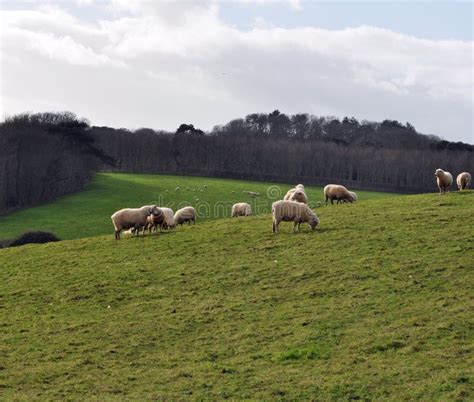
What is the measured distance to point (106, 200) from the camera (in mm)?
82188

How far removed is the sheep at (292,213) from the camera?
29.6m

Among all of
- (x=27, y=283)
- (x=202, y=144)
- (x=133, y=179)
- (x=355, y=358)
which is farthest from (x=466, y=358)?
(x=202, y=144)

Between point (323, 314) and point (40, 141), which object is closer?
point (323, 314)

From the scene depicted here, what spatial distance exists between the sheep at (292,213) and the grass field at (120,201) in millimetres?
33708

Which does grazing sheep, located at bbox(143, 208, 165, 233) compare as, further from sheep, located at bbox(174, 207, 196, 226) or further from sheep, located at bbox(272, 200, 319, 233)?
sheep, located at bbox(272, 200, 319, 233)

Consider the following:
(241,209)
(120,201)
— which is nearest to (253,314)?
(241,209)

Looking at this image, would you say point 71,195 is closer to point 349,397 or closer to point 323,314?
point 323,314

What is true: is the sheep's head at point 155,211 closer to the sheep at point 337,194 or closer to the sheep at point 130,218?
the sheep at point 130,218

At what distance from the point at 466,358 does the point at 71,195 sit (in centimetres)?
7682

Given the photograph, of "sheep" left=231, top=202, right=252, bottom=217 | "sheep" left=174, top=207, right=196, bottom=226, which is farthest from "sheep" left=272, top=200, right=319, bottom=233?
"sheep" left=231, top=202, right=252, bottom=217

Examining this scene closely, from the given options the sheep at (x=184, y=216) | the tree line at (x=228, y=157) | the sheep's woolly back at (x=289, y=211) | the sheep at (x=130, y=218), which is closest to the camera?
the sheep's woolly back at (x=289, y=211)

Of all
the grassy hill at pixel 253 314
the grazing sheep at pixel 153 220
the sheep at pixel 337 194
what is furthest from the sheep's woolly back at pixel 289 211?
the sheep at pixel 337 194

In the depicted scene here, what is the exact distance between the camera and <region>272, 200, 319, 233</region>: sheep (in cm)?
2964

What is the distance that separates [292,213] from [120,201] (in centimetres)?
Answer: 5466
